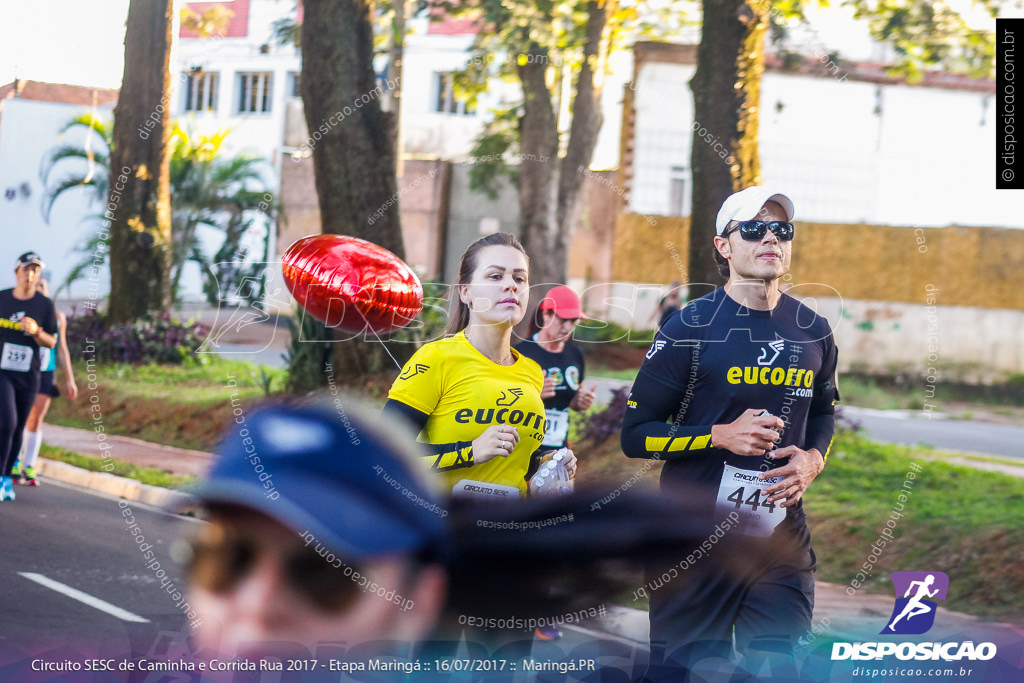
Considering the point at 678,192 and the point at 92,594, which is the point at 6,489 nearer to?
the point at 92,594

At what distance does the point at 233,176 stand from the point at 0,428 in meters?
9.21

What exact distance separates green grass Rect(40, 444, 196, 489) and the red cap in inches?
126

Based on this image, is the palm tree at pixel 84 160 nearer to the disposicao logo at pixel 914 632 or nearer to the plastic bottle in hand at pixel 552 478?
the plastic bottle in hand at pixel 552 478

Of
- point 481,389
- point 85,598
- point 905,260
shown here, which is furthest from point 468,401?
point 905,260

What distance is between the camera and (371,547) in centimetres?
246

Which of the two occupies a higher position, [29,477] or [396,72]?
[396,72]

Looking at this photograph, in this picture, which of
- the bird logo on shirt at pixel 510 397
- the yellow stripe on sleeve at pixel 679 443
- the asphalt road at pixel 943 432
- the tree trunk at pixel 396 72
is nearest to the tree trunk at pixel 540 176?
the tree trunk at pixel 396 72

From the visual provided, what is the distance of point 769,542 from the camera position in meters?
3.79

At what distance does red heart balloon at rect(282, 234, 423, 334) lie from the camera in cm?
388

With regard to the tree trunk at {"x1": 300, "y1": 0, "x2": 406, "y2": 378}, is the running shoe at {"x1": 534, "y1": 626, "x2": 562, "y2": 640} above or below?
below

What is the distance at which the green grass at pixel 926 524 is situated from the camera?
6.64 m

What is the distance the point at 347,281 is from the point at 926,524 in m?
4.92

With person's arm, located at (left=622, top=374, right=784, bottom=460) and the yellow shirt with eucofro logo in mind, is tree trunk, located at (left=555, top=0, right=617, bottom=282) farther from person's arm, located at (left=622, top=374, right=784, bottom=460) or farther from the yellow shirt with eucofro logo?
the yellow shirt with eucofro logo

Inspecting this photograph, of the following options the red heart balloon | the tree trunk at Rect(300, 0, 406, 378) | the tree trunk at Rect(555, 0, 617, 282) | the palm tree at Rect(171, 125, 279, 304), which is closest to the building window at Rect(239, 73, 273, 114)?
the palm tree at Rect(171, 125, 279, 304)
